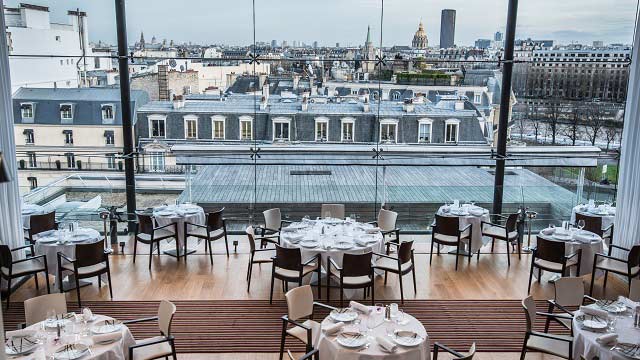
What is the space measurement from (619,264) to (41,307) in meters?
7.12

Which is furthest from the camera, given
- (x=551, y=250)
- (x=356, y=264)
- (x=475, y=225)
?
(x=475, y=225)

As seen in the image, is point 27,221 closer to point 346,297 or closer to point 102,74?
point 102,74

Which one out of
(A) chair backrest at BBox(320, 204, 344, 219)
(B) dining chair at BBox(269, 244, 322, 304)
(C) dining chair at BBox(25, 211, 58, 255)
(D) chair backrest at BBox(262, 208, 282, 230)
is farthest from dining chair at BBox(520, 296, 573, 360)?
(C) dining chair at BBox(25, 211, 58, 255)

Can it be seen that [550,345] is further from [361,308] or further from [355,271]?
[355,271]

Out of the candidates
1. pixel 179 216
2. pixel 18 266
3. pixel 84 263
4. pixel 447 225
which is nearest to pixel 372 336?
pixel 447 225

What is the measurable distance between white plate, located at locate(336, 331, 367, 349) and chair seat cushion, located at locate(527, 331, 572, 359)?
66.8 inches

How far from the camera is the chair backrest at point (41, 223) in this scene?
8.00m

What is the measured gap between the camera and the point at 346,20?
31.2 ft

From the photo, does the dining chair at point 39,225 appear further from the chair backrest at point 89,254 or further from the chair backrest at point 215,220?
the chair backrest at point 215,220

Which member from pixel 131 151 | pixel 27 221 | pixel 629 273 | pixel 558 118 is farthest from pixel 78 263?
pixel 558 118

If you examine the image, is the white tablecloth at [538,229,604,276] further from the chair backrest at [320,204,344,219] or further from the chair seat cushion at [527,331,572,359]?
the chair backrest at [320,204,344,219]

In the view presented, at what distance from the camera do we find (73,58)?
884cm

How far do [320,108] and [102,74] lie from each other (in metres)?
3.70

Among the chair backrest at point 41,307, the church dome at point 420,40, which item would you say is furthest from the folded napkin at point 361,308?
the church dome at point 420,40
